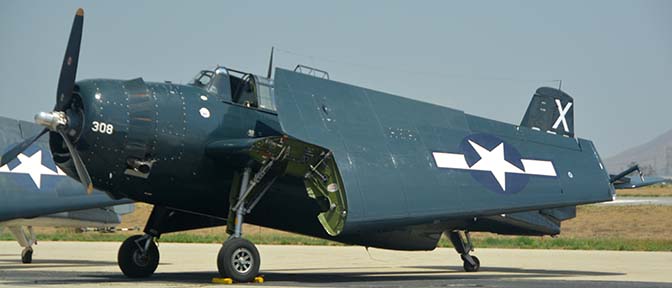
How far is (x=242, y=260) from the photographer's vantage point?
16.9m

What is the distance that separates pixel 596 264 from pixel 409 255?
7277mm

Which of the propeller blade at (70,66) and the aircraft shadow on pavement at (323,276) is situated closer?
the propeller blade at (70,66)

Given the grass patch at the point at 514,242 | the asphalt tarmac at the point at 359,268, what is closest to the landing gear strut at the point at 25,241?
the asphalt tarmac at the point at 359,268

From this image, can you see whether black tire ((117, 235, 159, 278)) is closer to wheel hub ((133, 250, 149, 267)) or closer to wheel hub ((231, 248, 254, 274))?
wheel hub ((133, 250, 149, 267))

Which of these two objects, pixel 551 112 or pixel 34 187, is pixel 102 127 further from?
pixel 551 112

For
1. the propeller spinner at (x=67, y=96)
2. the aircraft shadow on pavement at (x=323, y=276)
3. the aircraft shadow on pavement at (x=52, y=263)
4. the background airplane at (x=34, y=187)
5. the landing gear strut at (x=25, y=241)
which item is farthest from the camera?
the landing gear strut at (x=25, y=241)

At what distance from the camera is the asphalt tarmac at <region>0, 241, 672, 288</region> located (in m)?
17.8

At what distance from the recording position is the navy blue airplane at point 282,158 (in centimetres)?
1662

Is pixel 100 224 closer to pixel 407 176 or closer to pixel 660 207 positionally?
pixel 407 176

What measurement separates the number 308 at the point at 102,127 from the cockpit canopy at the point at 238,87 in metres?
2.01

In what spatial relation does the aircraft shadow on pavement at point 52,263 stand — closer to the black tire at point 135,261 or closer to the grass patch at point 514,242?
the black tire at point 135,261

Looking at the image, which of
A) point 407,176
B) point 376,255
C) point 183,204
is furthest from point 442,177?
point 376,255

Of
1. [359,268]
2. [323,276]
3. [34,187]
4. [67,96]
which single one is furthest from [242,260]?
[359,268]

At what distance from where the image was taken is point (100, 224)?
28516 mm
